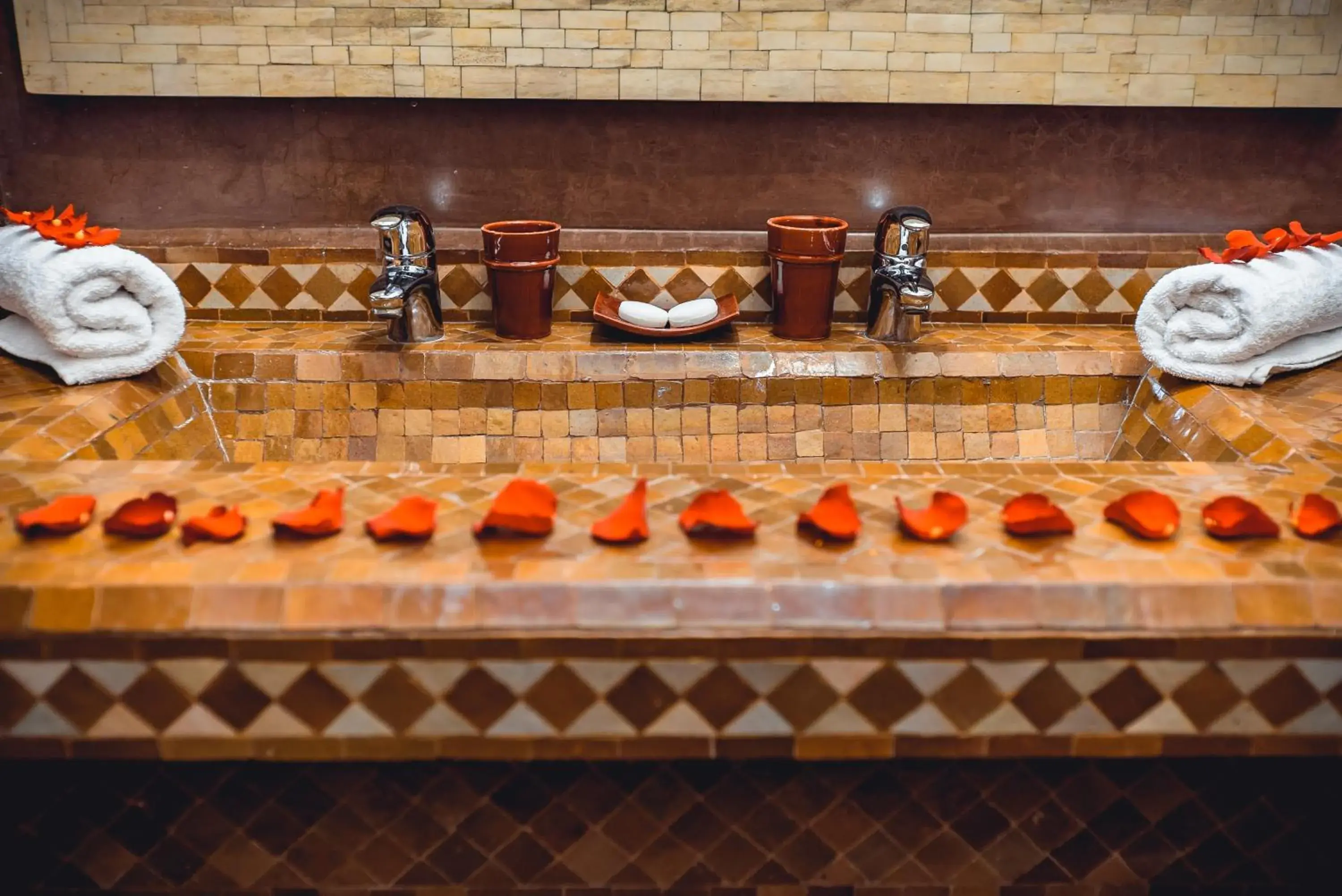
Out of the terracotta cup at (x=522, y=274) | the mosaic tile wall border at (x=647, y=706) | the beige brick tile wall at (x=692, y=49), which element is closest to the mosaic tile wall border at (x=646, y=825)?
the mosaic tile wall border at (x=647, y=706)

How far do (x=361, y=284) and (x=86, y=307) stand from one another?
47 centimetres

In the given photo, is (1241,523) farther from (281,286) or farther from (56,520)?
(281,286)

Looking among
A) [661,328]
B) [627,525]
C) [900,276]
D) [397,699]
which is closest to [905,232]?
[900,276]

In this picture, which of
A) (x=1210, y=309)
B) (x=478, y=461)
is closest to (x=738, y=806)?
(x=478, y=461)

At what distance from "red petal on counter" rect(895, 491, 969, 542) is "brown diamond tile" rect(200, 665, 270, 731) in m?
0.65

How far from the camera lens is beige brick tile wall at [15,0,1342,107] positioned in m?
1.68

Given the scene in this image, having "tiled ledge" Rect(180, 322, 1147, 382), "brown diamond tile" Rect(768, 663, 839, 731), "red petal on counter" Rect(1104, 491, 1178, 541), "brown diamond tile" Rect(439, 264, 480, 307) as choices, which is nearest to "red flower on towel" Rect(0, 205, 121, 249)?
"tiled ledge" Rect(180, 322, 1147, 382)

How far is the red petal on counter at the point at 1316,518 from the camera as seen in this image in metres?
1.03

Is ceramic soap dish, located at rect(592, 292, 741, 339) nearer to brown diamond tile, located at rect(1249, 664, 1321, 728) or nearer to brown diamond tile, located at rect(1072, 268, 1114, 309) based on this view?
brown diamond tile, located at rect(1072, 268, 1114, 309)

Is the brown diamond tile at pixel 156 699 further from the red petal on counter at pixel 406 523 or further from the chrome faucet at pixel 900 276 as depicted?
the chrome faucet at pixel 900 276

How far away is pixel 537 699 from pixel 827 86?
47.7 inches

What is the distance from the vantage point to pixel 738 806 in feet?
3.37

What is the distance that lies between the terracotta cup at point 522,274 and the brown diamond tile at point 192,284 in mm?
516

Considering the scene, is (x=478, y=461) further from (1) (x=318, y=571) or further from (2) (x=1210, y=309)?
(2) (x=1210, y=309)
